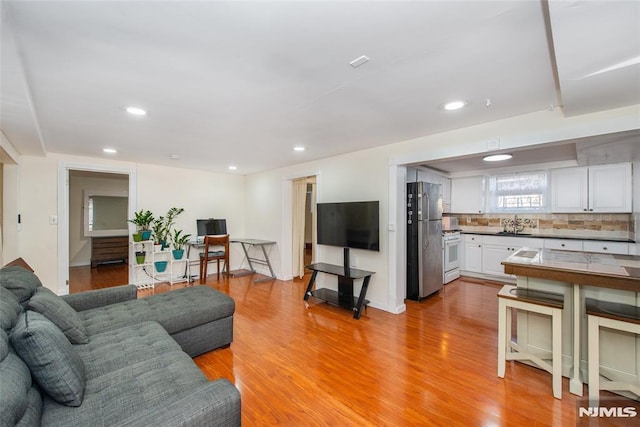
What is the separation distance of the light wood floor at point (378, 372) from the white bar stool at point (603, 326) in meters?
0.19

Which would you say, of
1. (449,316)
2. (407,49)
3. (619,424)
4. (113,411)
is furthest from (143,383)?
(449,316)

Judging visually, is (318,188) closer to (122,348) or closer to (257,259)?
(257,259)

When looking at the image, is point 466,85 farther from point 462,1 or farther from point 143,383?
point 143,383

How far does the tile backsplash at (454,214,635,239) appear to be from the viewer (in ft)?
14.3

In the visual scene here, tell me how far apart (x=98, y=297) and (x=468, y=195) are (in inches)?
242

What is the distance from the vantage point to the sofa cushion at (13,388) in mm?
886

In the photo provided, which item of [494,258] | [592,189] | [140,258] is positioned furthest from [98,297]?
[592,189]

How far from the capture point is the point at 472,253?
17.7 feet

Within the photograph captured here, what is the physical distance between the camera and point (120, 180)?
23.7 ft

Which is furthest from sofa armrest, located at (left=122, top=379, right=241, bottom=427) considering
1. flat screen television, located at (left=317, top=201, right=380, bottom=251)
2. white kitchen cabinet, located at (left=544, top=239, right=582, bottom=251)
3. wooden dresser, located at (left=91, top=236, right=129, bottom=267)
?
wooden dresser, located at (left=91, top=236, right=129, bottom=267)

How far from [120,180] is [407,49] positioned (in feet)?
26.6

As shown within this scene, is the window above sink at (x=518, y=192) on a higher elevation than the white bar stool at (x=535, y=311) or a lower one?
higher

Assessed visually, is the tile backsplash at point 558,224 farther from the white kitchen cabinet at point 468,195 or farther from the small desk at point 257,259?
the small desk at point 257,259

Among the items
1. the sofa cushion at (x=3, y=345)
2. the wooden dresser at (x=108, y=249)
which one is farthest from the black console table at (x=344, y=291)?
the wooden dresser at (x=108, y=249)
